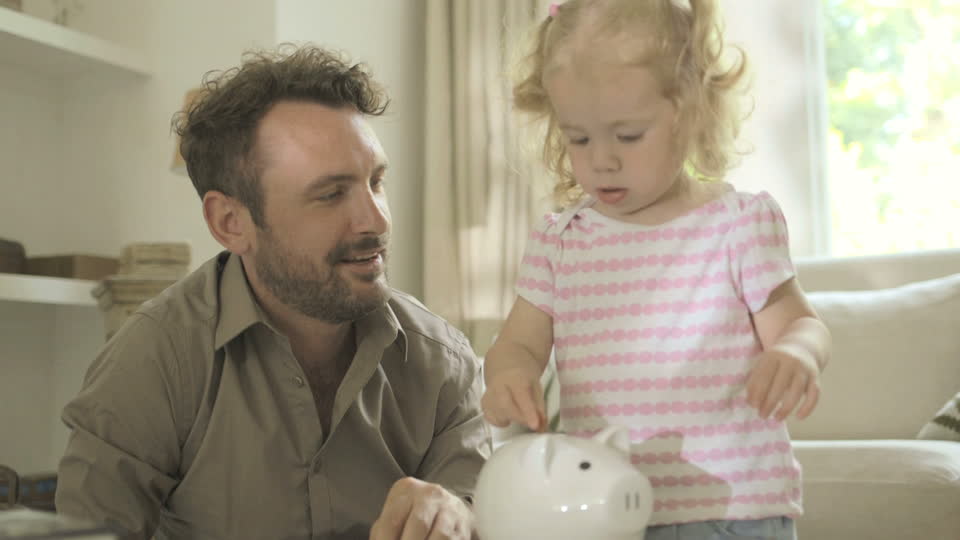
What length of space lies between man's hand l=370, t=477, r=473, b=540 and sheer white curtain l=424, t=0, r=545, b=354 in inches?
97.0

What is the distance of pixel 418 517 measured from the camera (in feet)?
4.11

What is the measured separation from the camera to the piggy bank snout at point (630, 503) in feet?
2.91

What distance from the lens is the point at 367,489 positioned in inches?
62.3

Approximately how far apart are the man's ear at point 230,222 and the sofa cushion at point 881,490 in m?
1.27

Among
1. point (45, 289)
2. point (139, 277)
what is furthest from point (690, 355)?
point (45, 289)

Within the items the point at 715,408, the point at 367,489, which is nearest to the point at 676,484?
the point at 715,408

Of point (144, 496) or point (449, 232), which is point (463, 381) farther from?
point (449, 232)

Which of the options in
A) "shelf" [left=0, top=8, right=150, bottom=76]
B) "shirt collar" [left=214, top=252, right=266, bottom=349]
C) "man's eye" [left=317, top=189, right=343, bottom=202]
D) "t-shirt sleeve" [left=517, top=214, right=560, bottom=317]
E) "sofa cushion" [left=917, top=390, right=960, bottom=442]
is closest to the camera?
"t-shirt sleeve" [left=517, top=214, right=560, bottom=317]

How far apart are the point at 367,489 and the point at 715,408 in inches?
27.6

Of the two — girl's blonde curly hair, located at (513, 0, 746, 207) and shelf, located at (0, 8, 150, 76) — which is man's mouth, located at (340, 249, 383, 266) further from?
shelf, located at (0, 8, 150, 76)

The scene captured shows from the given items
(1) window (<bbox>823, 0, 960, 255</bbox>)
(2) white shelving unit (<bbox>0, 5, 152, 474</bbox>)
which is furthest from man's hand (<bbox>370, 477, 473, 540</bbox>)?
(1) window (<bbox>823, 0, 960, 255</bbox>)

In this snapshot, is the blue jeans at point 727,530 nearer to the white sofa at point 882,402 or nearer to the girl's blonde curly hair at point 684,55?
the girl's blonde curly hair at point 684,55

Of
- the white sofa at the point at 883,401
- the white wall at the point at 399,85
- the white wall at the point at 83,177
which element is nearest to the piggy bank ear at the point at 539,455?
the white sofa at the point at 883,401

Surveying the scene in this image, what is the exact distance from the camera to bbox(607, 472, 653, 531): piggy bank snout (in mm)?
887
